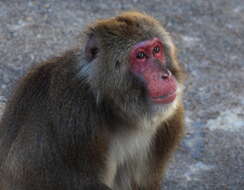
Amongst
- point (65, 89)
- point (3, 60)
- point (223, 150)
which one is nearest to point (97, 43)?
point (65, 89)

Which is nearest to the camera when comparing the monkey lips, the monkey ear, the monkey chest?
the monkey lips

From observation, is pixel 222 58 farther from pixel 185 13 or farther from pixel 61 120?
pixel 61 120

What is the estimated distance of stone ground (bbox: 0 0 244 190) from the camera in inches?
233

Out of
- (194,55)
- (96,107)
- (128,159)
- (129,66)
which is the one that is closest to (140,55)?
(129,66)

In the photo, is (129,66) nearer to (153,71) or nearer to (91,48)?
(153,71)

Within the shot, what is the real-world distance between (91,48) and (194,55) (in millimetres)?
3267

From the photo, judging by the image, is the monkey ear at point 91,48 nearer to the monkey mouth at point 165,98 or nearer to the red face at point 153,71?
the red face at point 153,71

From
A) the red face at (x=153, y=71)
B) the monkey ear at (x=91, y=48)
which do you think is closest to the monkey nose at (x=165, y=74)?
the red face at (x=153, y=71)

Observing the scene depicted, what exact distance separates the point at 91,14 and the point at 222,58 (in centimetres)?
168

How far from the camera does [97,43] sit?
4.26 metres

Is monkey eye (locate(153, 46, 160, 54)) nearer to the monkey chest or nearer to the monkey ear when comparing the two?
the monkey ear

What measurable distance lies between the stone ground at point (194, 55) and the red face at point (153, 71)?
1.70 m

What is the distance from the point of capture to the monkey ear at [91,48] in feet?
14.0

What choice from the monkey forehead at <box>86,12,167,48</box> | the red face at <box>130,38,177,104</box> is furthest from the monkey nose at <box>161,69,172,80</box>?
the monkey forehead at <box>86,12,167,48</box>
